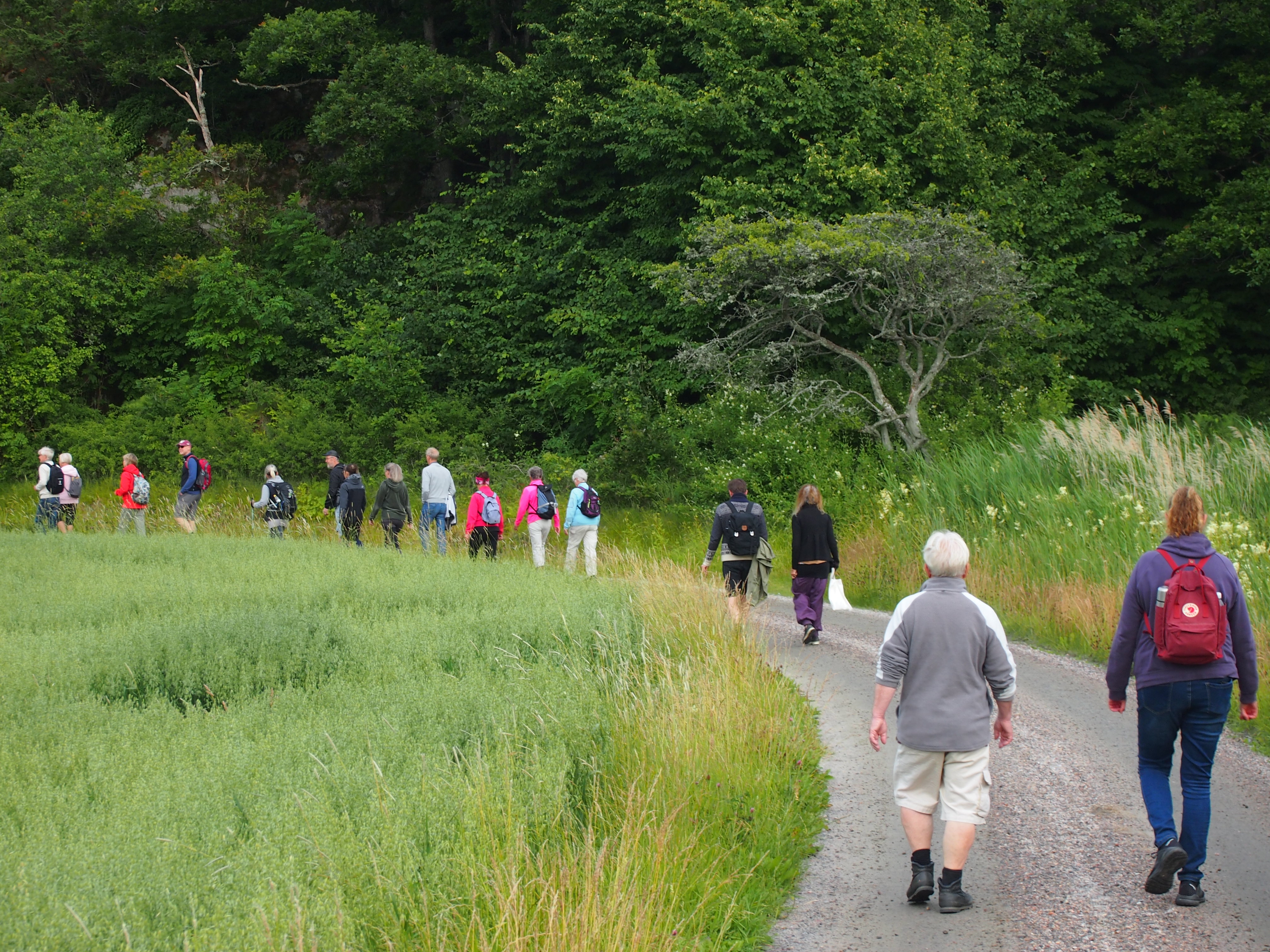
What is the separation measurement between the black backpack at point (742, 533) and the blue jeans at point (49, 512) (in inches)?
554

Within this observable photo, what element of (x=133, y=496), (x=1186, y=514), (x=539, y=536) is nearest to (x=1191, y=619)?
(x=1186, y=514)

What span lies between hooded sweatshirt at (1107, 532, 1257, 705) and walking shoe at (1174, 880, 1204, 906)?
0.97 meters

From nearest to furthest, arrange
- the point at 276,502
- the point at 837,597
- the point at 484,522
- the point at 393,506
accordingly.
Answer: the point at 837,597, the point at 484,522, the point at 393,506, the point at 276,502

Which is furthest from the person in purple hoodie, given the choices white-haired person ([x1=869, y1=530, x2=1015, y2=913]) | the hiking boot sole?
white-haired person ([x1=869, y1=530, x2=1015, y2=913])

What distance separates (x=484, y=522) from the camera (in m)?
16.4

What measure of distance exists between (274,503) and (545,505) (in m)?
5.93

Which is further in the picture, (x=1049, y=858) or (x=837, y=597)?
(x=837, y=597)

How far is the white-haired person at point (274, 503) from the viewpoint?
19328mm

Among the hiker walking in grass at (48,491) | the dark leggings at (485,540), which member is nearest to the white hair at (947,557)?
the dark leggings at (485,540)

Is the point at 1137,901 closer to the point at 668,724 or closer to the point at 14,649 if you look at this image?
the point at 668,724

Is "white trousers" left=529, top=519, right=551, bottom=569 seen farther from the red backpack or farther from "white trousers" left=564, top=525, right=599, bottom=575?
the red backpack

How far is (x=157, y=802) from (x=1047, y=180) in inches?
1080

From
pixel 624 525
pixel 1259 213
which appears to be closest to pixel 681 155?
pixel 624 525

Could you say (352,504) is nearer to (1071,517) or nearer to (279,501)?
(279,501)
